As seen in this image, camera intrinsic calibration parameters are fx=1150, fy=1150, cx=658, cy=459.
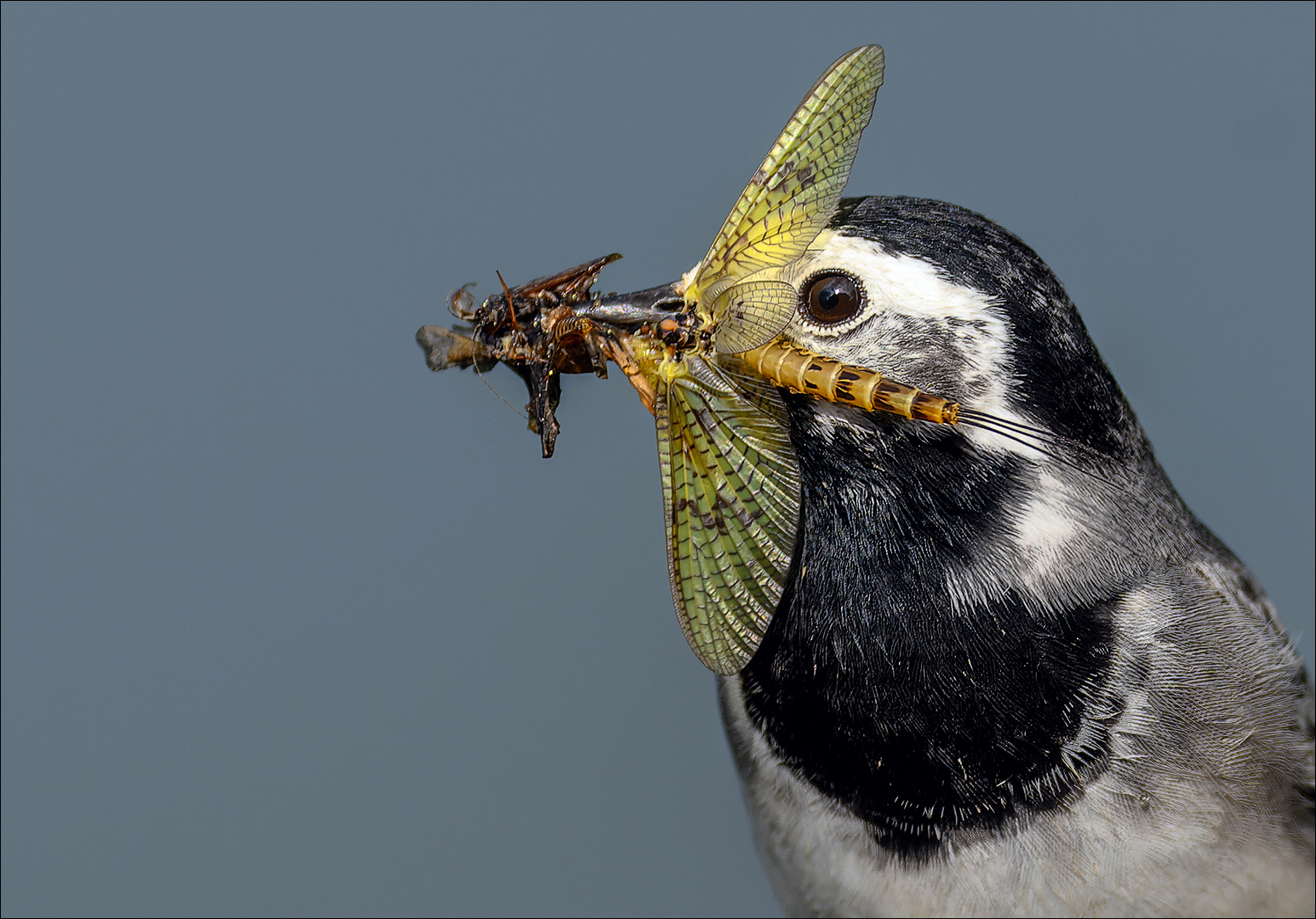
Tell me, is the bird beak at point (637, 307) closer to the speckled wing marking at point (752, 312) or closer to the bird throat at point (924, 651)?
the speckled wing marking at point (752, 312)

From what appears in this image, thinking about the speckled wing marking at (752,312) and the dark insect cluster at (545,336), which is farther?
the dark insect cluster at (545,336)

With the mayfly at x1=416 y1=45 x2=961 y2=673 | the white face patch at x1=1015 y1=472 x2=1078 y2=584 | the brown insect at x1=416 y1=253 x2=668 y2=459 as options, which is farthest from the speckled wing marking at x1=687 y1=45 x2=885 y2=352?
the white face patch at x1=1015 y1=472 x2=1078 y2=584

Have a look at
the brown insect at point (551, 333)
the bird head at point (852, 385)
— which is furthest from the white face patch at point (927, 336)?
the brown insect at point (551, 333)

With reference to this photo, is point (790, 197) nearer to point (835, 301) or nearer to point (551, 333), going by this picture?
point (835, 301)

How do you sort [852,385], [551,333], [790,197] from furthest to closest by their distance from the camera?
1. [551,333]
2. [790,197]
3. [852,385]

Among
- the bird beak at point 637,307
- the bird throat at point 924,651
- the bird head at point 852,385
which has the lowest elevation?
the bird throat at point 924,651

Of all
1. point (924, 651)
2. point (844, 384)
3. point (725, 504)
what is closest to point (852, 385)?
point (844, 384)

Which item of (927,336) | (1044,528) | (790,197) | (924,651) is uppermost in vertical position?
(790,197)

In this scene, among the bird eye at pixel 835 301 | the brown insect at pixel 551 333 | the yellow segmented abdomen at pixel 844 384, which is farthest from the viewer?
the brown insect at pixel 551 333

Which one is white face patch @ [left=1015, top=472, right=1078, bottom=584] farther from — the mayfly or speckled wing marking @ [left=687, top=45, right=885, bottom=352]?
speckled wing marking @ [left=687, top=45, right=885, bottom=352]

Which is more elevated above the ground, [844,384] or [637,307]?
A: [637,307]
